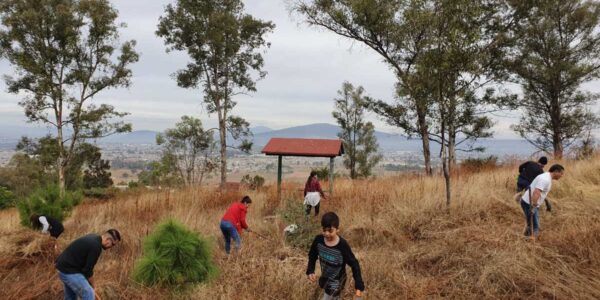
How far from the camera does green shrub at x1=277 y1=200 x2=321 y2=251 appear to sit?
801cm

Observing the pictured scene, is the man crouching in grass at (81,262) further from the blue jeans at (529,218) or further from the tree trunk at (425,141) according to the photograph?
the tree trunk at (425,141)

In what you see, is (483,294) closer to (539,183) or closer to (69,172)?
(539,183)

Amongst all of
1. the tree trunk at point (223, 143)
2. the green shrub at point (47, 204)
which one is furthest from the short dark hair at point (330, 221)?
the tree trunk at point (223, 143)

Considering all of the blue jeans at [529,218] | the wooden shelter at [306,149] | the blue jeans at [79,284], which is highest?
the wooden shelter at [306,149]

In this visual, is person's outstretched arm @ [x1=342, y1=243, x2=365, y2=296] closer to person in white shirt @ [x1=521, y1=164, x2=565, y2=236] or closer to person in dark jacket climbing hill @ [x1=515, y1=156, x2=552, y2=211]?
person in white shirt @ [x1=521, y1=164, x2=565, y2=236]

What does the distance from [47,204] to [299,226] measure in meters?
5.66

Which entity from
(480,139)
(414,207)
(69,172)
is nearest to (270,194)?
(414,207)

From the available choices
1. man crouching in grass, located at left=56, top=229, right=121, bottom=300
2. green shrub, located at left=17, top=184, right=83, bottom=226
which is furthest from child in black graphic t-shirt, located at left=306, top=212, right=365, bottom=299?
green shrub, located at left=17, top=184, right=83, bottom=226

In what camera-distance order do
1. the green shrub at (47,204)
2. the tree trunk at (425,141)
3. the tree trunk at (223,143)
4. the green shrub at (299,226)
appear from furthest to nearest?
the tree trunk at (223,143) → the tree trunk at (425,141) → the green shrub at (47,204) → the green shrub at (299,226)

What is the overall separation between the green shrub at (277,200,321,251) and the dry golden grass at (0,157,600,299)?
293 mm

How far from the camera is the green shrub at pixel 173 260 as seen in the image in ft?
18.8

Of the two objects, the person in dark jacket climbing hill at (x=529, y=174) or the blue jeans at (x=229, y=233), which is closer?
the person in dark jacket climbing hill at (x=529, y=174)

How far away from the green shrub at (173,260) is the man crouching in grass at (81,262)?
913 millimetres

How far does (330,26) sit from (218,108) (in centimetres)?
622
